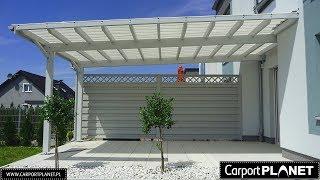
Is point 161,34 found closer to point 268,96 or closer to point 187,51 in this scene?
point 187,51

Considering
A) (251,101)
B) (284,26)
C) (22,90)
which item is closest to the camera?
(284,26)

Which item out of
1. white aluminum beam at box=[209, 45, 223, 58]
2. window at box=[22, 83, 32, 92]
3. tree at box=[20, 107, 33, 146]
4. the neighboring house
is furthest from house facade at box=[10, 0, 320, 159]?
window at box=[22, 83, 32, 92]

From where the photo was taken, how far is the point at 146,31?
1036 cm

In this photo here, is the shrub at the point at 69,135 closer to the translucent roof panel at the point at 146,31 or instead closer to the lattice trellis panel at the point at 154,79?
the lattice trellis panel at the point at 154,79

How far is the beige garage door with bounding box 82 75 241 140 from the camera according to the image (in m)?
16.7

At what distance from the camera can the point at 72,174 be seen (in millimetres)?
8016

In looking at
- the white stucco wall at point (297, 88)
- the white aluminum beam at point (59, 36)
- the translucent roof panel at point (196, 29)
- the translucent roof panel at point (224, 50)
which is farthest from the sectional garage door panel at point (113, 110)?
the white stucco wall at point (297, 88)

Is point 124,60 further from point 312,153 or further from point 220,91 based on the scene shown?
point 312,153

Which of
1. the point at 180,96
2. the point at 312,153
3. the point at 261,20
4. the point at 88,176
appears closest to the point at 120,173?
the point at 88,176

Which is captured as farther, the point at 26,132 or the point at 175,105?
the point at 175,105

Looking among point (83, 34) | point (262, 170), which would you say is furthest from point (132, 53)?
point (262, 170)

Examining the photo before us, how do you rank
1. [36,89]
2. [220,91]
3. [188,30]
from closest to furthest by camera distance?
1. [188,30]
2. [220,91]
3. [36,89]

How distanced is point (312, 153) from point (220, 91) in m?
8.60

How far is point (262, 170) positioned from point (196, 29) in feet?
17.4
